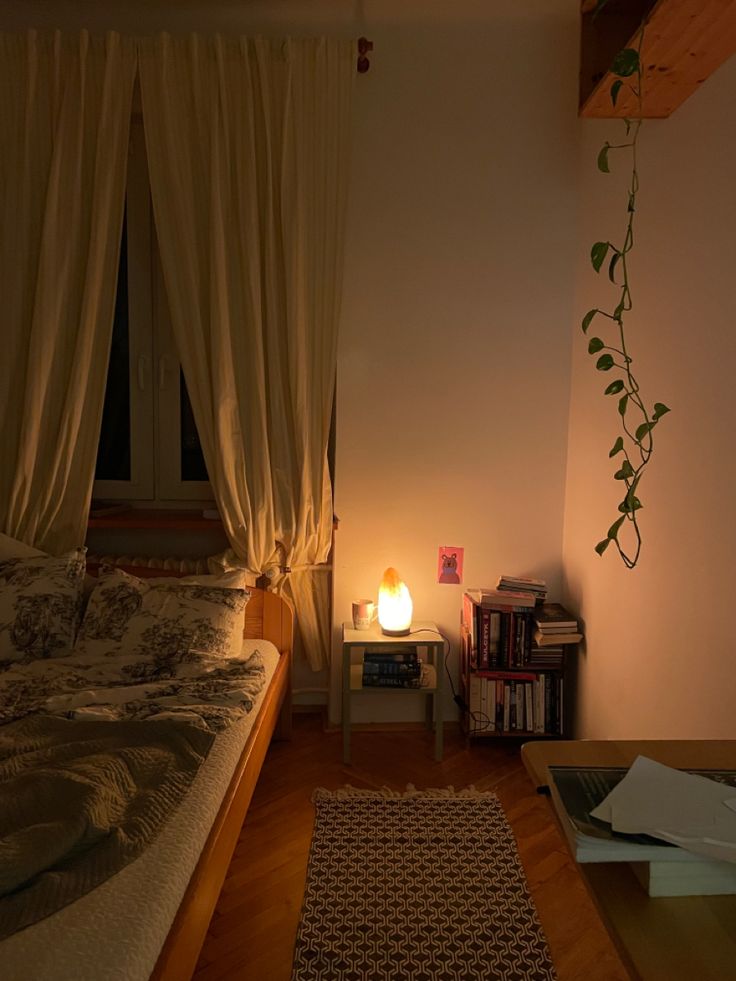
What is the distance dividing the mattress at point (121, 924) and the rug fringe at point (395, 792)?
103cm

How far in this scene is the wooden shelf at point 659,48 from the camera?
1798 millimetres

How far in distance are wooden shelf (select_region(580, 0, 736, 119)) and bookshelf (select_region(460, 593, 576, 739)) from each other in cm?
174

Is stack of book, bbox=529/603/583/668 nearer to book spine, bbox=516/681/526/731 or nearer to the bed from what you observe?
book spine, bbox=516/681/526/731

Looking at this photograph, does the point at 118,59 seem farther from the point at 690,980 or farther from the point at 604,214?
the point at 690,980

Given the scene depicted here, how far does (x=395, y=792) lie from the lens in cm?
266

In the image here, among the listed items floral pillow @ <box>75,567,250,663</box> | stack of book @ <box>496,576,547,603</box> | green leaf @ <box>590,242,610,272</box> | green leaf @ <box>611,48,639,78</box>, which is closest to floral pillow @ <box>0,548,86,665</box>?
floral pillow @ <box>75,567,250,663</box>

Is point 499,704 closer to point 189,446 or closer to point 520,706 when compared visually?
point 520,706

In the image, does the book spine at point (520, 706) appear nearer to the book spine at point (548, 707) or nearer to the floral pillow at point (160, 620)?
the book spine at point (548, 707)

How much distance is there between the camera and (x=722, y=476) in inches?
76.4

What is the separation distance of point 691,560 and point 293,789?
1.53 metres

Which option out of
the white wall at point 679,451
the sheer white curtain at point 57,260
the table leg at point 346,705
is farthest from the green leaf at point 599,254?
the sheer white curtain at point 57,260

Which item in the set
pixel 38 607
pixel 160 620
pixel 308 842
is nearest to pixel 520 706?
pixel 308 842

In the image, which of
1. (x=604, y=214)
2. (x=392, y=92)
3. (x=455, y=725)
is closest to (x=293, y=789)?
(x=455, y=725)

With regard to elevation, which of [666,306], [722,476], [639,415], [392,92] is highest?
[392,92]
